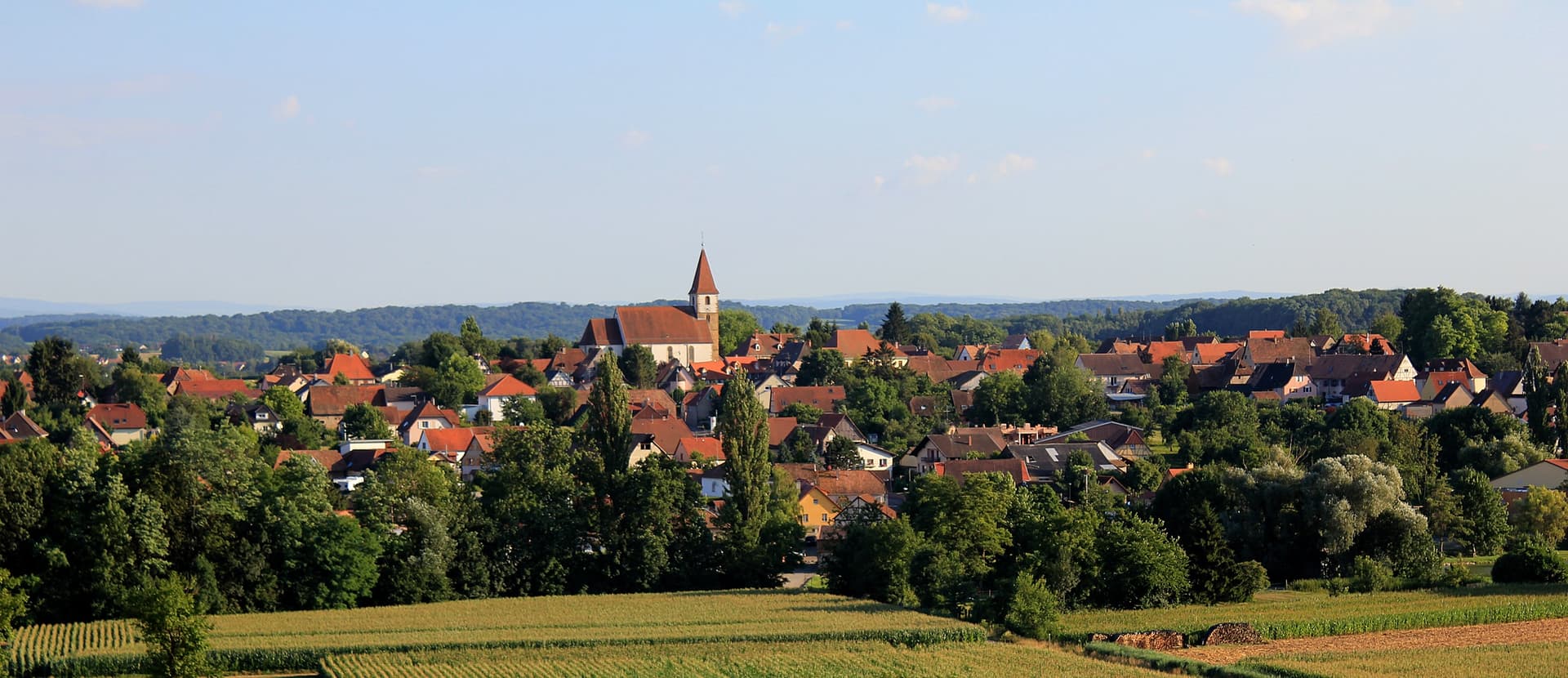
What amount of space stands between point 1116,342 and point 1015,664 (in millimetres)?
98594

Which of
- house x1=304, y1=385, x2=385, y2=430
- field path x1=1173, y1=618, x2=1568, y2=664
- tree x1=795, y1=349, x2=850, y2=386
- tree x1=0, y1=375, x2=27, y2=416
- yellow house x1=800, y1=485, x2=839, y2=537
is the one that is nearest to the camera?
field path x1=1173, y1=618, x2=1568, y2=664

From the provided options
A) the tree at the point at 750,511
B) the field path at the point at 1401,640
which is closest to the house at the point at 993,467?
the tree at the point at 750,511

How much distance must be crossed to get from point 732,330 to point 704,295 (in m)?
13.0

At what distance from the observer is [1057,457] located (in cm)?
6569

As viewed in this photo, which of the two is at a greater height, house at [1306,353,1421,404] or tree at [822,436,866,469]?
house at [1306,353,1421,404]

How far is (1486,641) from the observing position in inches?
1288

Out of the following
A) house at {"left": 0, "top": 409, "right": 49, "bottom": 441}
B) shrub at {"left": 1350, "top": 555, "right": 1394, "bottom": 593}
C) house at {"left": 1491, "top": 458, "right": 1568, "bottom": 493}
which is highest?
house at {"left": 1491, "top": 458, "right": 1568, "bottom": 493}

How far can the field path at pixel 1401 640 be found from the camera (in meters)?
32.1

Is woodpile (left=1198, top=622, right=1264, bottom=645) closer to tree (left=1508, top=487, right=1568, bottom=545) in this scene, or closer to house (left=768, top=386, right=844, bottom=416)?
tree (left=1508, top=487, right=1568, bottom=545)

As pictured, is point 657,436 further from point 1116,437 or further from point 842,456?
point 1116,437

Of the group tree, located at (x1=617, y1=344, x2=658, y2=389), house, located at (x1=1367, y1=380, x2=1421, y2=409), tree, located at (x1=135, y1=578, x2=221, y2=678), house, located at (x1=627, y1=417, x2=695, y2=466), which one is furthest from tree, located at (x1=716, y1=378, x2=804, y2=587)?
tree, located at (x1=617, y1=344, x2=658, y2=389)

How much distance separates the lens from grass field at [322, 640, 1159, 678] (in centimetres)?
2997

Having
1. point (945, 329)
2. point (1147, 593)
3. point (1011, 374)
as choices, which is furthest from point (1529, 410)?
point (945, 329)

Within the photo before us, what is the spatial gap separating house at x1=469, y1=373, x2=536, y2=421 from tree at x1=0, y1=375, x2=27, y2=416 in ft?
76.3
